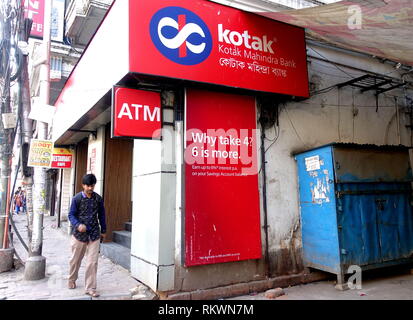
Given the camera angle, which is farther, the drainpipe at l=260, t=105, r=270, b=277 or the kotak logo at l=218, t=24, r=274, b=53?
the drainpipe at l=260, t=105, r=270, b=277

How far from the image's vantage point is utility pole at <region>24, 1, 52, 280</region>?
5.92 metres

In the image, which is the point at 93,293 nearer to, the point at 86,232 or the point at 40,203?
the point at 86,232

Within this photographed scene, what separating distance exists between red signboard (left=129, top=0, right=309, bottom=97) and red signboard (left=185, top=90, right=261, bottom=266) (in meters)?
0.48

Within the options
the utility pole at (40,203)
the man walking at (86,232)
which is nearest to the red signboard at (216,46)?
the man walking at (86,232)

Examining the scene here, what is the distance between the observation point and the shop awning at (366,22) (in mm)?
4941

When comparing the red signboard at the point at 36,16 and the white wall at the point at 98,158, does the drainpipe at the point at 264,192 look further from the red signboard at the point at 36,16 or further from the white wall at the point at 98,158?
the red signboard at the point at 36,16

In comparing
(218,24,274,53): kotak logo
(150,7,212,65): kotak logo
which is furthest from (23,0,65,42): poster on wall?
(218,24,274,53): kotak logo

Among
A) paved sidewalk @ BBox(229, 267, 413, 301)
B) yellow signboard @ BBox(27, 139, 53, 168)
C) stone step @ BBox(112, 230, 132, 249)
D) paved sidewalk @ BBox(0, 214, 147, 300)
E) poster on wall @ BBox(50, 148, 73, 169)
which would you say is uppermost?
poster on wall @ BBox(50, 148, 73, 169)

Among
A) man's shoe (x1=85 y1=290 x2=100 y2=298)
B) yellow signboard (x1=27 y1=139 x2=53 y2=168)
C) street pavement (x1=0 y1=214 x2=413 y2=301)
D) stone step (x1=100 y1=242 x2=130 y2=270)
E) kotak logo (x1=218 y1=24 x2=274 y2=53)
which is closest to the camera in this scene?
man's shoe (x1=85 y1=290 x2=100 y2=298)

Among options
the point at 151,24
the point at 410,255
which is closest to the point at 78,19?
the point at 151,24

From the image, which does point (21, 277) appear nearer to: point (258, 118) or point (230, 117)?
point (230, 117)

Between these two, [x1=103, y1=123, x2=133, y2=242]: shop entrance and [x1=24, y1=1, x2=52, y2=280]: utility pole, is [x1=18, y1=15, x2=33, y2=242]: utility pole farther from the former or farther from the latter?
[x1=103, y1=123, x2=133, y2=242]: shop entrance

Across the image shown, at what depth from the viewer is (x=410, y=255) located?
21.3 ft

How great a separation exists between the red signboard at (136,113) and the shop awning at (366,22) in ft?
9.27
